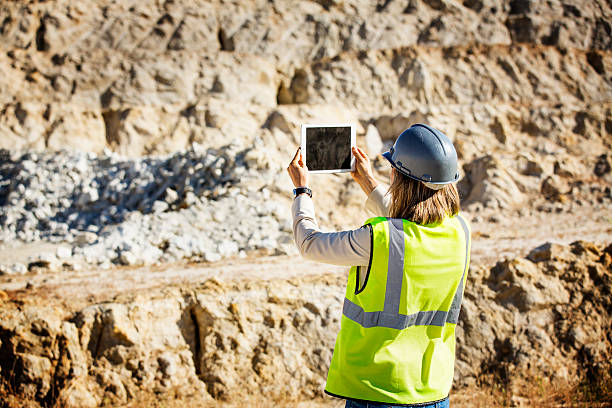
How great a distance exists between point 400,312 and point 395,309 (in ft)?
0.08

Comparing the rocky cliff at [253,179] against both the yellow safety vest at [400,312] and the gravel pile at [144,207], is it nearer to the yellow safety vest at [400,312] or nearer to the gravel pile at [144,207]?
the gravel pile at [144,207]

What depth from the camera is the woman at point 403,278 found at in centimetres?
194

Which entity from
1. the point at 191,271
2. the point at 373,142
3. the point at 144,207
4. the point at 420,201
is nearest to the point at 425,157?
the point at 420,201

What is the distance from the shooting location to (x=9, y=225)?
10727 millimetres

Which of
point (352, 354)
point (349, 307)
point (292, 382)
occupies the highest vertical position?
point (349, 307)

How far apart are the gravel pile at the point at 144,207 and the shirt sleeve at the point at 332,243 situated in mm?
6145

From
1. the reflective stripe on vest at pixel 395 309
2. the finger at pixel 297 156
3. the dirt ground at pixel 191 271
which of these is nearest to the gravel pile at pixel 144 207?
the dirt ground at pixel 191 271

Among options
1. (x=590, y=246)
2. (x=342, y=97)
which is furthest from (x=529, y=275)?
(x=342, y=97)

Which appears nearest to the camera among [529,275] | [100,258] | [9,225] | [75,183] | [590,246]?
[529,275]

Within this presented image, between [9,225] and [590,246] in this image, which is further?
[9,225]

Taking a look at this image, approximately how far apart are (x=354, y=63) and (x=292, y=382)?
49.0 ft

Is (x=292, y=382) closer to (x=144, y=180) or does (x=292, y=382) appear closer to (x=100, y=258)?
(x=100, y=258)

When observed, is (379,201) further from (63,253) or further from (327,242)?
(63,253)

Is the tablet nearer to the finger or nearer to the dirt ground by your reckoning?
the finger
